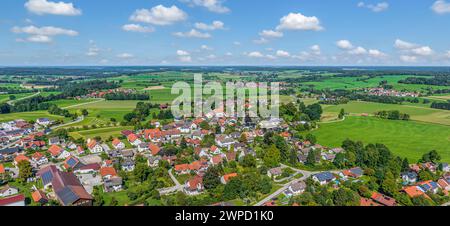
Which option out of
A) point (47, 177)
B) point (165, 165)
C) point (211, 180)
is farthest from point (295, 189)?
point (47, 177)

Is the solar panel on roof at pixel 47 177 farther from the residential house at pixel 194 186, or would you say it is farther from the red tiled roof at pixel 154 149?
the residential house at pixel 194 186

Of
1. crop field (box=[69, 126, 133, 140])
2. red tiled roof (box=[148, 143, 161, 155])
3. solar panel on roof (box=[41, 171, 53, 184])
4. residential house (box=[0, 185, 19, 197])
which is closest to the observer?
residential house (box=[0, 185, 19, 197])

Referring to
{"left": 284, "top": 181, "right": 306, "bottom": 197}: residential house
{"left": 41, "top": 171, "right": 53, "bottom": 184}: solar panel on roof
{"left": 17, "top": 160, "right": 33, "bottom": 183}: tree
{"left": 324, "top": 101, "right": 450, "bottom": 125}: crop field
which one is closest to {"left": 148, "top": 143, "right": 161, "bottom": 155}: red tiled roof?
{"left": 41, "top": 171, "right": 53, "bottom": 184}: solar panel on roof

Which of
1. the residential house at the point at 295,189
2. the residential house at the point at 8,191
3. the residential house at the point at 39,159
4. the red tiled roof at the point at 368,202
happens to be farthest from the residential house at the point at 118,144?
the red tiled roof at the point at 368,202

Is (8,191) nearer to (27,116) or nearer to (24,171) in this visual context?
(24,171)

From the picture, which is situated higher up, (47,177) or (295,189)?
(47,177)

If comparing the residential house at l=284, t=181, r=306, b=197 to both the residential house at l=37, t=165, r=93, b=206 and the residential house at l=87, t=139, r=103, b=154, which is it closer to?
the residential house at l=37, t=165, r=93, b=206
